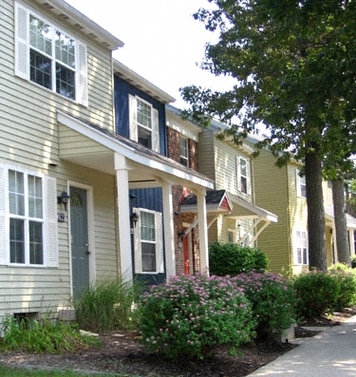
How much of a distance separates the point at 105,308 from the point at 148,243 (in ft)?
18.8

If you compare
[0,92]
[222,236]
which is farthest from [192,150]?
[0,92]

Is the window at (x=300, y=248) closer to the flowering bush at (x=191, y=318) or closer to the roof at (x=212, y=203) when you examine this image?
the roof at (x=212, y=203)

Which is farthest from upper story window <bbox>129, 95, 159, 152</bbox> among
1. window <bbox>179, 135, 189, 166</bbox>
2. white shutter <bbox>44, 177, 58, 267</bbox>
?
white shutter <bbox>44, 177, 58, 267</bbox>

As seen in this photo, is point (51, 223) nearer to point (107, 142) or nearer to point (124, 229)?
point (124, 229)

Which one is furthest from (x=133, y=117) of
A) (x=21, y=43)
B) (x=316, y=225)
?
(x=316, y=225)

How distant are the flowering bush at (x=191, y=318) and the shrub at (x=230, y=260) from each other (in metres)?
10.4

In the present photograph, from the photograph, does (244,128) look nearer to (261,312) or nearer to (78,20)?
(78,20)

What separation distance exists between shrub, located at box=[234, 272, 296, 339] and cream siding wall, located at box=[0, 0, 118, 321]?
11.5 ft

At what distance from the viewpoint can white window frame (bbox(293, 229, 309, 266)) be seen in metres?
30.4

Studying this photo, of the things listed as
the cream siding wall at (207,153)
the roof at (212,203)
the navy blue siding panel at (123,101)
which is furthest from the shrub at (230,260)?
the navy blue siding panel at (123,101)

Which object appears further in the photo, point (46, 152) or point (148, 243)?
point (148, 243)

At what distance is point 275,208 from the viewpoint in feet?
98.9

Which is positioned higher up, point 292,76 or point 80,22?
point 80,22

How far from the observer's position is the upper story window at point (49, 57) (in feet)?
38.7
